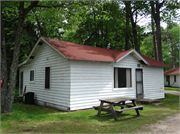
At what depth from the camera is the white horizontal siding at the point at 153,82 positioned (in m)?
13.0

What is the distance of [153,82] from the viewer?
13.5m

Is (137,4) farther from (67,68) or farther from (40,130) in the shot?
(40,130)

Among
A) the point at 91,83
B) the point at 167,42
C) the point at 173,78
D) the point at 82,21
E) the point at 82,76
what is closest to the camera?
the point at 82,76

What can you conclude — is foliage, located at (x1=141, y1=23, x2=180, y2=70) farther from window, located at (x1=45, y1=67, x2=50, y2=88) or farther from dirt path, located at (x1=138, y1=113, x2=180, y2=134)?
dirt path, located at (x1=138, y1=113, x2=180, y2=134)

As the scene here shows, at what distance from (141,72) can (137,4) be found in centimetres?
1084

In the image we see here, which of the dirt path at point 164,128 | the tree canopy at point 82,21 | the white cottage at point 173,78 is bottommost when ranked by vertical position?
the dirt path at point 164,128

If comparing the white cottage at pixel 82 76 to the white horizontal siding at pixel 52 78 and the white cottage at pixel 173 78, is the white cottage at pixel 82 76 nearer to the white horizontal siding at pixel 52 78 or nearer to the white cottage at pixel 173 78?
the white horizontal siding at pixel 52 78

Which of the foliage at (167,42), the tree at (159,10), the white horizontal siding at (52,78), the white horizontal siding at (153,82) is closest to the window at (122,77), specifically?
the white horizontal siding at (153,82)

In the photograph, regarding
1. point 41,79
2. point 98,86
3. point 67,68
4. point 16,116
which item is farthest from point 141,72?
point 16,116

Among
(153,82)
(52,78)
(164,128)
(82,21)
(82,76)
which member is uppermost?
(82,21)

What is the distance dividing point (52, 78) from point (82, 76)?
2332mm

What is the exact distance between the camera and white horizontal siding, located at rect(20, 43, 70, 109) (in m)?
9.33

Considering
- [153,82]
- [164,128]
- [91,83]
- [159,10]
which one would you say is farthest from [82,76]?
[159,10]

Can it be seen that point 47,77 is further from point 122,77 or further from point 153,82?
point 153,82
